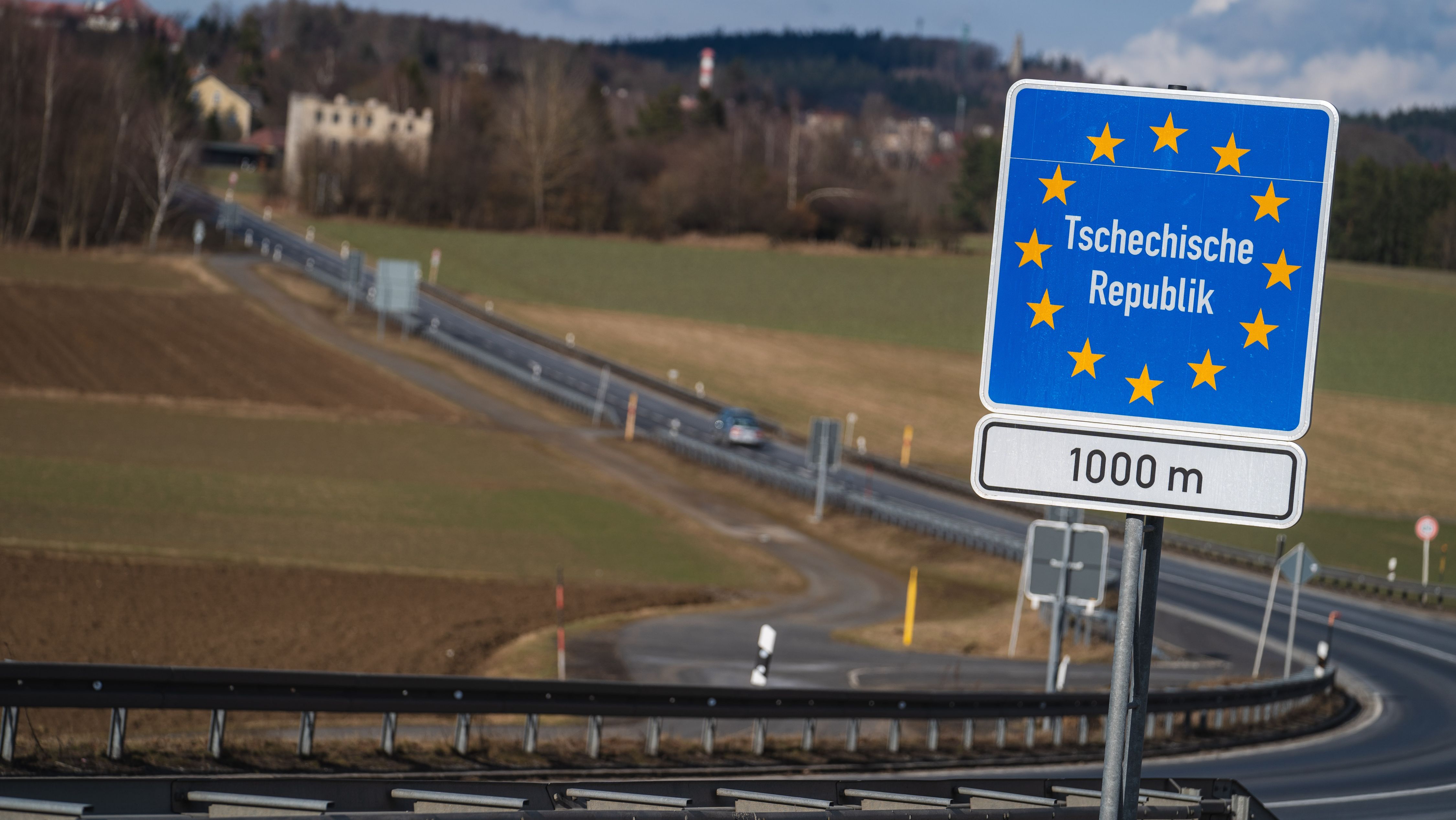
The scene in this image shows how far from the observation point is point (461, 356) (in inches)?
2817

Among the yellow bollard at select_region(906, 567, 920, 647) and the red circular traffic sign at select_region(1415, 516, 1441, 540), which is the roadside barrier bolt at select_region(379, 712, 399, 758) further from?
the red circular traffic sign at select_region(1415, 516, 1441, 540)

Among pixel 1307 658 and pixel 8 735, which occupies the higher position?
pixel 8 735

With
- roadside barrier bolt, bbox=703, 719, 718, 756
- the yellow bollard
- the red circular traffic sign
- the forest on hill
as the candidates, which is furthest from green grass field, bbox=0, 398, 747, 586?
the forest on hill

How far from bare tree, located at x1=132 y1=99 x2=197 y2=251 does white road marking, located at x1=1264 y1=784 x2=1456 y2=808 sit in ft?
305

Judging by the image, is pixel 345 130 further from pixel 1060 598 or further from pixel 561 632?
pixel 1060 598

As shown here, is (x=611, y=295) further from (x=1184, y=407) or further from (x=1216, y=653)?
(x=1184, y=407)

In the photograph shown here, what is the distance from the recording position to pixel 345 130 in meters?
151

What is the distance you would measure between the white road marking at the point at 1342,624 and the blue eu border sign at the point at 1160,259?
106ft

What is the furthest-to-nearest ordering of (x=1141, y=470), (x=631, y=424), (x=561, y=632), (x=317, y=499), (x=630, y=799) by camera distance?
(x=631, y=424) → (x=317, y=499) → (x=561, y=632) → (x=630, y=799) → (x=1141, y=470)

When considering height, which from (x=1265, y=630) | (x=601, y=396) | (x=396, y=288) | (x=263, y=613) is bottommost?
(x=263, y=613)

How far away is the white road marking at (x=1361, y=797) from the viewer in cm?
1622

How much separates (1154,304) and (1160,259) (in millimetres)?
151

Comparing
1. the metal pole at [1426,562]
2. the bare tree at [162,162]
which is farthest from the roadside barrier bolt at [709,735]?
the bare tree at [162,162]

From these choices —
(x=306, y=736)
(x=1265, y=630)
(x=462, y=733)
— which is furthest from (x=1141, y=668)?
(x=1265, y=630)
